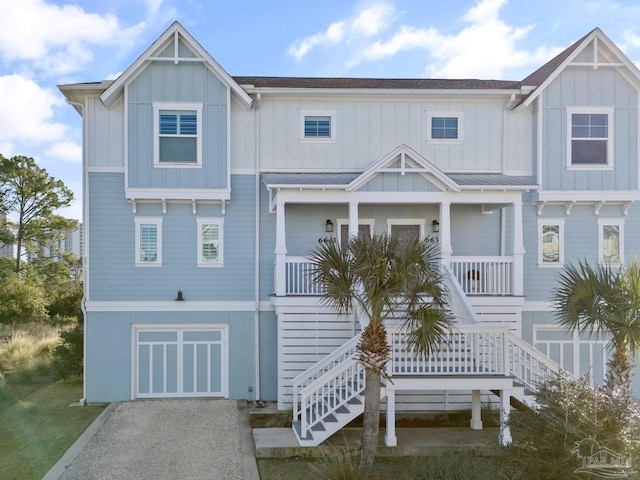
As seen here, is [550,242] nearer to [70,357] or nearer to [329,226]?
[329,226]

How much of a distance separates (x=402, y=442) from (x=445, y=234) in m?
5.23

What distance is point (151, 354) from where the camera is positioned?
1460 cm

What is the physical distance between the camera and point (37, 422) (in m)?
12.2

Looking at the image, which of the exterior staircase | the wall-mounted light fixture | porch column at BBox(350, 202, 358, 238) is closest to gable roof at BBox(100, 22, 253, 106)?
the wall-mounted light fixture

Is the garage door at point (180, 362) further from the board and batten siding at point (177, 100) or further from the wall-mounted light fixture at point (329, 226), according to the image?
the board and batten siding at point (177, 100)

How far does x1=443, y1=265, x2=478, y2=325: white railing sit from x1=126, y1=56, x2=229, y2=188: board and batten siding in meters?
6.35

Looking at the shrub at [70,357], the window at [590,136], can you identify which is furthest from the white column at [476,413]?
the shrub at [70,357]

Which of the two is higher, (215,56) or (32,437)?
(215,56)

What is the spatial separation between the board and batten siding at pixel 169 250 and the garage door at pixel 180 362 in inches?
41.7

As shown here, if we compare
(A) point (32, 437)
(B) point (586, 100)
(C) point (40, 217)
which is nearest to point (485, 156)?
(B) point (586, 100)

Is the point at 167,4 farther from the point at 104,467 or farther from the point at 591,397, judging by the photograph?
the point at 591,397

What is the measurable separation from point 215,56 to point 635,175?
39.6 ft

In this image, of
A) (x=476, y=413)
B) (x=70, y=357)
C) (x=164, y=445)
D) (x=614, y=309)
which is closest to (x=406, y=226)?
(x=476, y=413)

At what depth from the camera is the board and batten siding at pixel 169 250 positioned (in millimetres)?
14359
